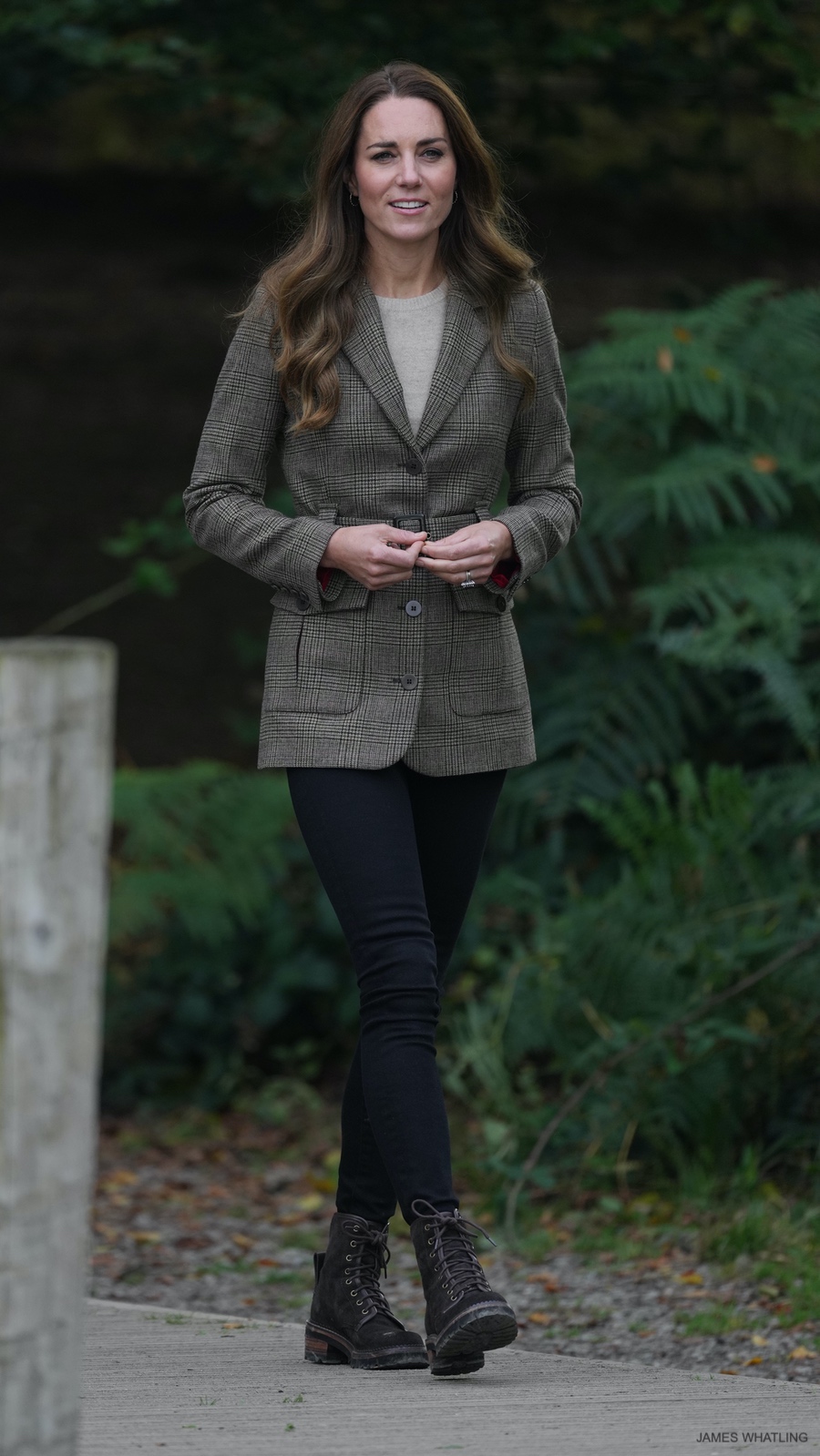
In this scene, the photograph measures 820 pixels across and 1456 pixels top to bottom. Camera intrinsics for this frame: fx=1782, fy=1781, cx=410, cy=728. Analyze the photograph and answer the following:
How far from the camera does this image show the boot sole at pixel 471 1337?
234 centimetres

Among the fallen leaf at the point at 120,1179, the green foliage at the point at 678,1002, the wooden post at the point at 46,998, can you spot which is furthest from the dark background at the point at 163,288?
the wooden post at the point at 46,998

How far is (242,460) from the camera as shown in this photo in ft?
8.87

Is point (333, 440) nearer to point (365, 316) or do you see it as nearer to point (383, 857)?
point (365, 316)

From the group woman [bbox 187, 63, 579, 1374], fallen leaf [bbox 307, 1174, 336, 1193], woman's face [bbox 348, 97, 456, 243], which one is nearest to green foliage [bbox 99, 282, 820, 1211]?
fallen leaf [bbox 307, 1174, 336, 1193]

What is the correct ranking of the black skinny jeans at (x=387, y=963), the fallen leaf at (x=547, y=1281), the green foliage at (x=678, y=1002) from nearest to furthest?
1. the black skinny jeans at (x=387, y=963)
2. the fallen leaf at (x=547, y=1281)
3. the green foliage at (x=678, y=1002)

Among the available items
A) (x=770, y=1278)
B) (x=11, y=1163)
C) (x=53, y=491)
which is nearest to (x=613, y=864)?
(x=770, y=1278)

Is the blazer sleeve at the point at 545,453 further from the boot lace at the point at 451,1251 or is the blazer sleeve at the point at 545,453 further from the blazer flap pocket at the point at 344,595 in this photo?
the boot lace at the point at 451,1251

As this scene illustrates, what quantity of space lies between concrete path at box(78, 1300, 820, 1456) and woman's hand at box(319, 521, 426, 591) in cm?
112

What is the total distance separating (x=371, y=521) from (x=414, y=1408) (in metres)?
1.24

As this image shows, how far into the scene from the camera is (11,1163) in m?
1.56

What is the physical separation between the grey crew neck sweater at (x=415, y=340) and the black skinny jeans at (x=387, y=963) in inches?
21.8

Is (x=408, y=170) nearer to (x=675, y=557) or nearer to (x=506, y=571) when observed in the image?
(x=506, y=571)

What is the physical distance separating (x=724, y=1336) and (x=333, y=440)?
5.59 ft

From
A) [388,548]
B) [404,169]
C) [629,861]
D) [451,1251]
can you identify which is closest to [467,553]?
[388,548]
